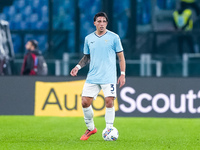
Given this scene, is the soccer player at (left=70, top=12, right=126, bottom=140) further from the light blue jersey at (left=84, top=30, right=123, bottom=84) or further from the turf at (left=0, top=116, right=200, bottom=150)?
the turf at (left=0, top=116, right=200, bottom=150)

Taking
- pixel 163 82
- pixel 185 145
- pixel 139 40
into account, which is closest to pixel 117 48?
pixel 185 145

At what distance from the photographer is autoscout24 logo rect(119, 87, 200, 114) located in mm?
15328

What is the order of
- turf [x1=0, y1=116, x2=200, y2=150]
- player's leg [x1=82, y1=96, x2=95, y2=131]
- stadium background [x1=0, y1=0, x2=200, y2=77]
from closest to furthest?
1. turf [x1=0, y1=116, x2=200, y2=150]
2. player's leg [x1=82, y1=96, x2=95, y2=131]
3. stadium background [x1=0, y1=0, x2=200, y2=77]

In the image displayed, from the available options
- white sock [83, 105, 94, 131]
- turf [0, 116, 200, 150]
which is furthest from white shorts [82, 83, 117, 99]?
turf [0, 116, 200, 150]

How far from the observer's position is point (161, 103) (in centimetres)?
1535

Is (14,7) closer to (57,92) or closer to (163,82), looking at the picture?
(57,92)

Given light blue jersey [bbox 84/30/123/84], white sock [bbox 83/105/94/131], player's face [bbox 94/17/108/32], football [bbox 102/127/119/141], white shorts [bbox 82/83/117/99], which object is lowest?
football [bbox 102/127/119/141]

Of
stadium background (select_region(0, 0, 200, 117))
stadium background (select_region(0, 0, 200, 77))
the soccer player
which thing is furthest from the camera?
stadium background (select_region(0, 0, 200, 77))

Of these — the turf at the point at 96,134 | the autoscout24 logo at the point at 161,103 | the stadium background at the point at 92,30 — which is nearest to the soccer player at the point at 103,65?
the turf at the point at 96,134

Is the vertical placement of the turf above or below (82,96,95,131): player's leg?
below

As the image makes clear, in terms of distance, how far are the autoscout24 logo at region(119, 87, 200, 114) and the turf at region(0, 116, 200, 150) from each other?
35 cm

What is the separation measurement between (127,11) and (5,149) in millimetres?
9735

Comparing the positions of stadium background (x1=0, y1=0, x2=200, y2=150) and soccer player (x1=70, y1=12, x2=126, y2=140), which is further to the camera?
stadium background (x1=0, y1=0, x2=200, y2=150)

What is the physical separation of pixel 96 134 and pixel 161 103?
402 centimetres
